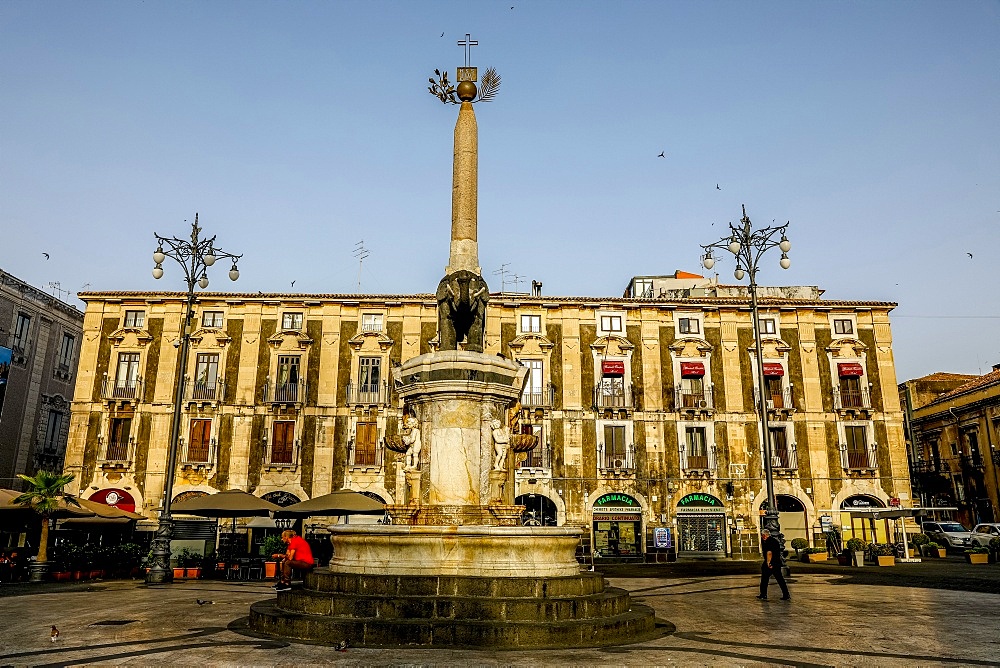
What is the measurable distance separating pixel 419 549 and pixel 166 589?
10.1 meters

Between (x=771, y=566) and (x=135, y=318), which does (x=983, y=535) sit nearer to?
(x=771, y=566)

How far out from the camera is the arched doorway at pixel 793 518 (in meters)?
35.3

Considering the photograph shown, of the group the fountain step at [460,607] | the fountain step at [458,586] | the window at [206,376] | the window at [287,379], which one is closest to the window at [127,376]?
the window at [206,376]

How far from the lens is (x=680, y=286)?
1738 inches

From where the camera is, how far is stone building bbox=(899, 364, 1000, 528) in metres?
44.8

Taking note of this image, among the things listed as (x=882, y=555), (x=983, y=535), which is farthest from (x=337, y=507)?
(x=983, y=535)

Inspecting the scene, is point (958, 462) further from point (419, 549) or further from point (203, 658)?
point (203, 658)

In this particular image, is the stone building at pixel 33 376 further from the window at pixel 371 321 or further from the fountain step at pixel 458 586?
the fountain step at pixel 458 586

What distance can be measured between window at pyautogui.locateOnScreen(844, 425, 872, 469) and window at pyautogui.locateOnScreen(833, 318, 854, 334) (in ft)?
15.9

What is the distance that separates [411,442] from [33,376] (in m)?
35.7

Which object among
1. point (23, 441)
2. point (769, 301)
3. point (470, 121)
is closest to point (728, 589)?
point (470, 121)

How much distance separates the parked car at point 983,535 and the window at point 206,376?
35683 millimetres

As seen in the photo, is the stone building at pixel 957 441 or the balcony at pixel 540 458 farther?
the stone building at pixel 957 441

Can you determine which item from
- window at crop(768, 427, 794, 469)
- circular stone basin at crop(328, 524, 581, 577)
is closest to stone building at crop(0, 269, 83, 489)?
circular stone basin at crop(328, 524, 581, 577)
